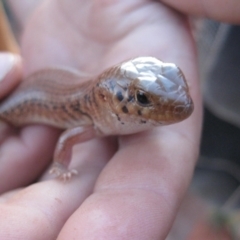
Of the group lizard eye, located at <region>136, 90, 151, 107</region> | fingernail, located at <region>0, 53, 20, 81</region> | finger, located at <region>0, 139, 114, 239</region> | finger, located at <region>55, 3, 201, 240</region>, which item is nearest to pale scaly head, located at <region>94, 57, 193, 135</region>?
lizard eye, located at <region>136, 90, 151, 107</region>

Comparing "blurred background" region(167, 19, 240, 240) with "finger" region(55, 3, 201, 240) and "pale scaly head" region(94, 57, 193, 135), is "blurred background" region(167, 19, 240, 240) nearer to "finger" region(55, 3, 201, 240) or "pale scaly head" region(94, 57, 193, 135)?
"finger" region(55, 3, 201, 240)

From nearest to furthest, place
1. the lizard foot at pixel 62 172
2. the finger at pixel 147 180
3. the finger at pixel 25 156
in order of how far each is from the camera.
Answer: the finger at pixel 147 180 < the lizard foot at pixel 62 172 < the finger at pixel 25 156

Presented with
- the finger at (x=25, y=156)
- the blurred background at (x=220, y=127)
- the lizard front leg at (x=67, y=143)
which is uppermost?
the lizard front leg at (x=67, y=143)

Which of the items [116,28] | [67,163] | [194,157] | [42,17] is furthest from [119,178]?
[42,17]

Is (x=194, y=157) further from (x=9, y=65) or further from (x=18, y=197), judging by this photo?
(x=9, y=65)

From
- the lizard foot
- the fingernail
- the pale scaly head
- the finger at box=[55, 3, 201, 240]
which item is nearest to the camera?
the finger at box=[55, 3, 201, 240]

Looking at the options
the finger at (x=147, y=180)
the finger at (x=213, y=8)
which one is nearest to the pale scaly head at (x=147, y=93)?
the finger at (x=147, y=180)

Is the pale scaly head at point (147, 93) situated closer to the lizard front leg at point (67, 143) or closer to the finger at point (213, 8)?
the lizard front leg at point (67, 143)
